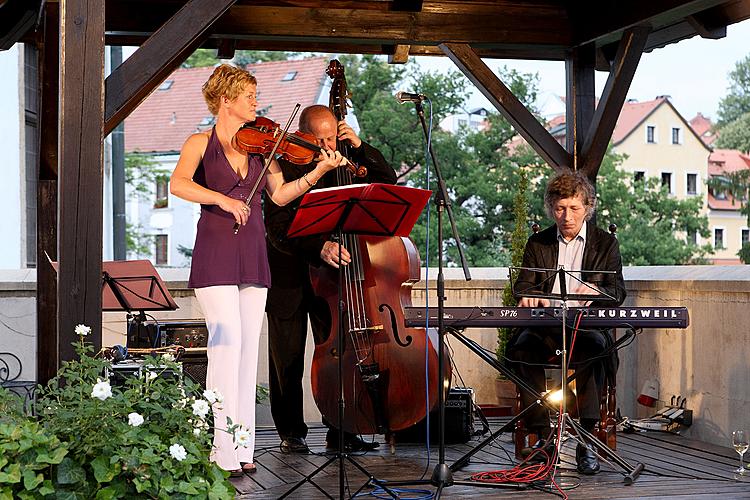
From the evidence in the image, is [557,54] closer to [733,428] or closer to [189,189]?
[733,428]

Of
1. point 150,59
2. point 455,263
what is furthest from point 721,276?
point 455,263

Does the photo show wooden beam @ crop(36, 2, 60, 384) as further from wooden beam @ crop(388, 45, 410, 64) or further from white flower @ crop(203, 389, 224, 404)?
white flower @ crop(203, 389, 224, 404)

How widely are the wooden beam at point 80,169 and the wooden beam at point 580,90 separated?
3568mm

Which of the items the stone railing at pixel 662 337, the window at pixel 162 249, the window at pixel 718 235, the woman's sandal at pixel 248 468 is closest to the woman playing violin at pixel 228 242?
the woman's sandal at pixel 248 468

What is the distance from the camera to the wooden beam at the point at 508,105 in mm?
6461

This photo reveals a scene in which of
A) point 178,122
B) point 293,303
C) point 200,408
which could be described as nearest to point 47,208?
point 293,303

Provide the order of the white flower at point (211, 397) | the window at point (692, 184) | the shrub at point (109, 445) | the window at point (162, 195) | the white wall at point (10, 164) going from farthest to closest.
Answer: the window at point (692, 184), the window at point (162, 195), the white wall at point (10, 164), the white flower at point (211, 397), the shrub at point (109, 445)

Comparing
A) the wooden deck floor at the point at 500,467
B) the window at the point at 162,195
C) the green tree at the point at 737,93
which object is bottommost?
the wooden deck floor at the point at 500,467

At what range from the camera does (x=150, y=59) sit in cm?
404

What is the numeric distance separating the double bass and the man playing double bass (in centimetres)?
18

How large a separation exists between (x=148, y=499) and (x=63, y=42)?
5.28 feet

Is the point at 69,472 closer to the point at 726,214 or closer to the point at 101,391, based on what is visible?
the point at 101,391

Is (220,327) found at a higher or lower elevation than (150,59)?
lower

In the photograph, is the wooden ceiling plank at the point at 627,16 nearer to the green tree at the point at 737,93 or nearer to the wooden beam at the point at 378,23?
the wooden beam at the point at 378,23
